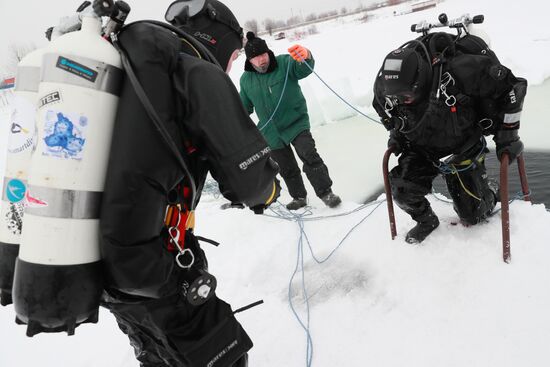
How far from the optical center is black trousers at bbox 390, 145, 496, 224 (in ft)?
8.20

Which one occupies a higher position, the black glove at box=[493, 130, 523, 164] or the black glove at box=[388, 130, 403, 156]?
the black glove at box=[493, 130, 523, 164]

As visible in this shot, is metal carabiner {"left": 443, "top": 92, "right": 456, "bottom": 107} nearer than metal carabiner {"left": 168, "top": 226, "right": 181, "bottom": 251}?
No

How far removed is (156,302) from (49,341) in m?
1.77

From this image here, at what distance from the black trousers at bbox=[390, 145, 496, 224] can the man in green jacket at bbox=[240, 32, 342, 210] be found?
3.55 ft

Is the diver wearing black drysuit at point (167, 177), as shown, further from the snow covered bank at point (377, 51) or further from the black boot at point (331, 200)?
the snow covered bank at point (377, 51)

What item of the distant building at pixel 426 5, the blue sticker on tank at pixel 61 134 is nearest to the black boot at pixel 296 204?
the blue sticker on tank at pixel 61 134

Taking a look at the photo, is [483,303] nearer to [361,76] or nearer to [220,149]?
[220,149]

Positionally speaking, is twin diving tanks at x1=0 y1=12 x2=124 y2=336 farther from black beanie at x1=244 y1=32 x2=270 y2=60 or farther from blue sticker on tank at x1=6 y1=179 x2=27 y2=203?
black beanie at x1=244 y1=32 x2=270 y2=60

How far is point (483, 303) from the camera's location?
1.99 m

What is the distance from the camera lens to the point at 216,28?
5.09 ft

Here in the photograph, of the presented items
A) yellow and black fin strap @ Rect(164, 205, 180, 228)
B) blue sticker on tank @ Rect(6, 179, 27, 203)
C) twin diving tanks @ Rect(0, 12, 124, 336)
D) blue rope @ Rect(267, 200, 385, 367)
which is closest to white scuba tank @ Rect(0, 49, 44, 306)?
blue sticker on tank @ Rect(6, 179, 27, 203)

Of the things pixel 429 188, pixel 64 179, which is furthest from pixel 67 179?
pixel 429 188

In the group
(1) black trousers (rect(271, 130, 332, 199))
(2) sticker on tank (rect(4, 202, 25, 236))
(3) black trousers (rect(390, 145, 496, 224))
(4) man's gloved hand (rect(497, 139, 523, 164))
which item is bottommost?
(1) black trousers (rect(271, 130, 332, 199))

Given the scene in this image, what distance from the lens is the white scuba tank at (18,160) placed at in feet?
4.02
